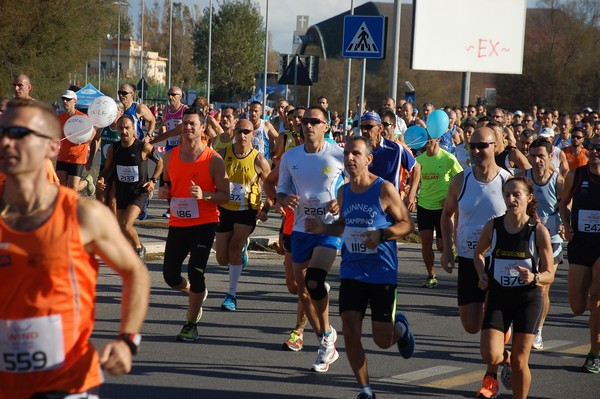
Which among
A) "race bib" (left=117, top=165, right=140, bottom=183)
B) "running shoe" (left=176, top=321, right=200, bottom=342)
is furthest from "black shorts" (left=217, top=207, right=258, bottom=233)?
"running shoe" (left=176, top=321, right=200, bottom=342)

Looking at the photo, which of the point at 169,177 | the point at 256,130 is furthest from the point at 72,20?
the point at 169,177

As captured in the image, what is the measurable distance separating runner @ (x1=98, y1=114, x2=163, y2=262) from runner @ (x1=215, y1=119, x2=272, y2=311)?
1346 mm

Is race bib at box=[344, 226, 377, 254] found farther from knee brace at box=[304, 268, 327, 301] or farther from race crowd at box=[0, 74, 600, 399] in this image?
knee brace at box=[304, 268, 327, 301]

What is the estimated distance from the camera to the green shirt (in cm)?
1217

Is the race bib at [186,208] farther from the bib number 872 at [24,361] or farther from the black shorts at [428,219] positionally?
the bib number 872 at [24,361]

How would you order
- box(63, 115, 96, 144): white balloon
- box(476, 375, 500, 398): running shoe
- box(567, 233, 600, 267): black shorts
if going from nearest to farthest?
box(476, 375, 500, 398): running shoe
box(567, 233, 600, 267): black shorts
box(63, 115, 96, 144): white balloon

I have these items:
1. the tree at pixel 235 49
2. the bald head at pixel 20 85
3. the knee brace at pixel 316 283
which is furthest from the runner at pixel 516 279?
the tree at pixel 235 49

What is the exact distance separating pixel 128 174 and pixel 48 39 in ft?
88.3

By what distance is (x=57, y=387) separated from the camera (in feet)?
12.6

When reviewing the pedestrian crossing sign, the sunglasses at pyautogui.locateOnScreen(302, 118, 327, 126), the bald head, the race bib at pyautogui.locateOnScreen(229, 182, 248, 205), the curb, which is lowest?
the curb

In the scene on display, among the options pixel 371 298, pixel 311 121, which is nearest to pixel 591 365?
pixel 371 298

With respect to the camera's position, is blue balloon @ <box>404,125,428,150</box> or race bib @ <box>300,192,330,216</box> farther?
blue balloon @ <box>404,125,428,150</box>

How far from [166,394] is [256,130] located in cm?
920

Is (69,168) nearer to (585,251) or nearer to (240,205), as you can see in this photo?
(240,205)
